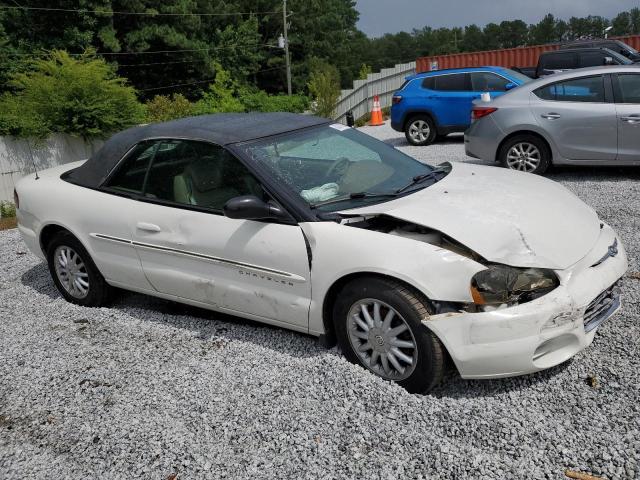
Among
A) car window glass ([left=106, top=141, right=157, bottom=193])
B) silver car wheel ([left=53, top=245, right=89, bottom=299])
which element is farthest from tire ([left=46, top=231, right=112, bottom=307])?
car window glass ([left=106, top=141, right=157, bottom=193])

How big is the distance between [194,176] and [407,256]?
172cm

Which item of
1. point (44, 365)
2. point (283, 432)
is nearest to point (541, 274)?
point (283, 432)

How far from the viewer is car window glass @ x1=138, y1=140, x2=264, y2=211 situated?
13.0 ft

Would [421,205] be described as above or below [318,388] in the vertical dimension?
above

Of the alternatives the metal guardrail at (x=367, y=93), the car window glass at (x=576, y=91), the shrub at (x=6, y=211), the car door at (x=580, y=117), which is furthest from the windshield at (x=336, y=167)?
the metal guardrail at (x=367, y=93)

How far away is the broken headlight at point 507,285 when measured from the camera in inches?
121

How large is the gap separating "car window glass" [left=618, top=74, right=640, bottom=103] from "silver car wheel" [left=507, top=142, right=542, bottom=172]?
1.22 metres

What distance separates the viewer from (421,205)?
11.6 ft

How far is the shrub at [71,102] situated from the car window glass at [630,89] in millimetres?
8440

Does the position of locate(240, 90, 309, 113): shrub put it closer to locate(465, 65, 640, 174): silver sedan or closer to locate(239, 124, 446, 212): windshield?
locate(465, 65, 640, 174): silver sedan

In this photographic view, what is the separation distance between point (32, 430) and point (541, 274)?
9.26 feet

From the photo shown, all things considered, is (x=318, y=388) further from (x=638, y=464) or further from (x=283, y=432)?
(x=638, y=464)

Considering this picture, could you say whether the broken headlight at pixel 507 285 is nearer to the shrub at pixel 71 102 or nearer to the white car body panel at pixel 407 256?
the white car body panel at pixel 407 256

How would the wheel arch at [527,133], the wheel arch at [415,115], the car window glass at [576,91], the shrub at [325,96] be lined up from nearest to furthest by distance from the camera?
the car window glass at [576,91] → the wheel arch at [527,133] → the wheel arch at [415,115] → the shrub at [325,96]
